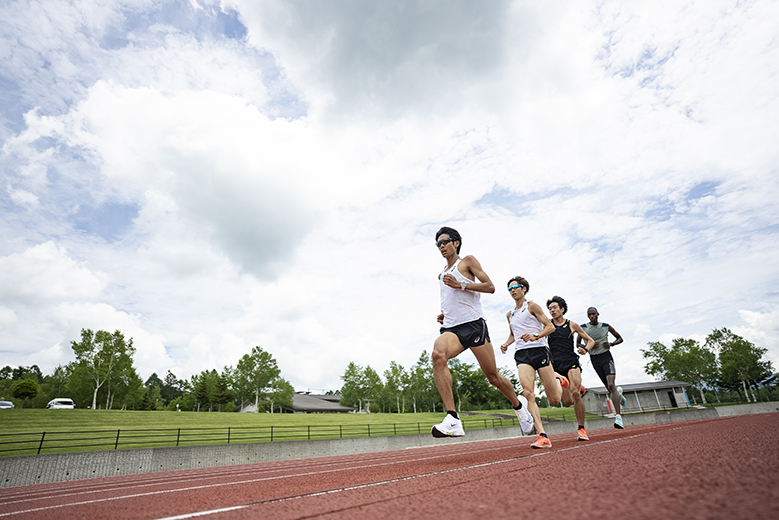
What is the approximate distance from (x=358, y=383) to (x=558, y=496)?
7751cm

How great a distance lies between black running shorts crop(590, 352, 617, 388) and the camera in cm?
917

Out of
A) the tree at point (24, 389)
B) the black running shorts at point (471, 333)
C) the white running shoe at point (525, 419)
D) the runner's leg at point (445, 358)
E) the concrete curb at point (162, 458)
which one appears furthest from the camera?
the tree at point (24, 389)

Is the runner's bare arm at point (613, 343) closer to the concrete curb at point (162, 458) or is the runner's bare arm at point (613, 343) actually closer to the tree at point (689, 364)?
the concrete curb at point (162, 458)

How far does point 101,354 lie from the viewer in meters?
53.0

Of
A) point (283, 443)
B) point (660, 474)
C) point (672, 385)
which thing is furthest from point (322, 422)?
point (672, 385)

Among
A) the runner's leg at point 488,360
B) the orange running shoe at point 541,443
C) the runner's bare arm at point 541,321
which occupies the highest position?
the runner's bare arm at point 541,321

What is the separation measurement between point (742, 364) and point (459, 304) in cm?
8384

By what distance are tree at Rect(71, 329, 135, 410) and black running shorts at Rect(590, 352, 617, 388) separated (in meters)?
60.7

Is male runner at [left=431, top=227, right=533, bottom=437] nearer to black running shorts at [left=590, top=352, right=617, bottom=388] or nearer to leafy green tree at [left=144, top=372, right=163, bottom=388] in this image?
black running shorts at [left=590, top=352, right=617, bottom=388]

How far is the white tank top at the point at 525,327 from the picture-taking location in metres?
6.43

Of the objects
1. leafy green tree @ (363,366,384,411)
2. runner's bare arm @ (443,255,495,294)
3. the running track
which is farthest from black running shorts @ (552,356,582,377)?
leafy green tree @ (363,366,384,411)

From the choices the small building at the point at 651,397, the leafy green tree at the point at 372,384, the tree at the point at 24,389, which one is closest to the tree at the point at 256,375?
the leafy green tree at the point at 372,384

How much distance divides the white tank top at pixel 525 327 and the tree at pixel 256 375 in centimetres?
6678

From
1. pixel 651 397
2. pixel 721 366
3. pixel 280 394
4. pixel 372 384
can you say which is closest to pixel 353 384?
pixel 372 384
